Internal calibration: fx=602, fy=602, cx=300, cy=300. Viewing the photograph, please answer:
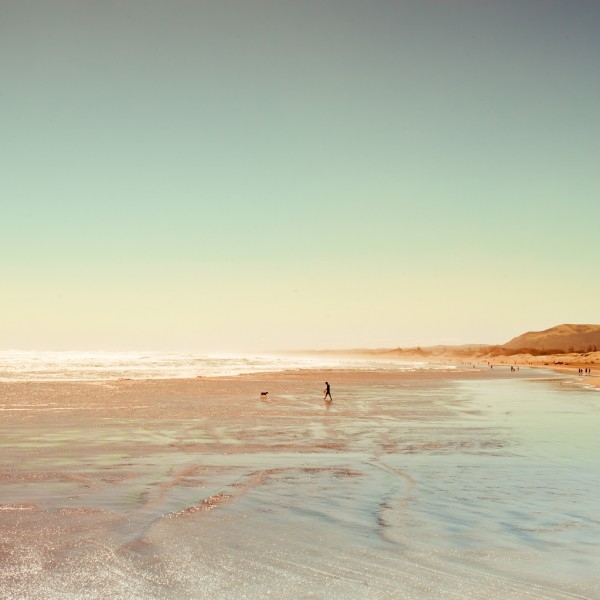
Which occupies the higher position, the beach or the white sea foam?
the white sea foam

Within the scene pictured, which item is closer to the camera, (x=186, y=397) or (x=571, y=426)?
(x=571, y=426)

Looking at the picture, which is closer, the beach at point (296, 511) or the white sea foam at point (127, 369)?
the beach at point (296, 511)

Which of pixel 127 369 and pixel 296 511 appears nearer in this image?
pixel 296 511

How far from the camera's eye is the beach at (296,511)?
781 cm

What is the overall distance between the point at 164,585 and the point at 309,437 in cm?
1497

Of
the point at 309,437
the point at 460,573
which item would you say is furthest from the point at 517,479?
the point at 309,437

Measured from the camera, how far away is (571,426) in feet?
85.6

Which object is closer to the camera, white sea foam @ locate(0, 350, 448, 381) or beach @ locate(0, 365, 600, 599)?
beach @ locate(0, 365, 600, 599)

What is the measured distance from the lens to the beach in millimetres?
7809

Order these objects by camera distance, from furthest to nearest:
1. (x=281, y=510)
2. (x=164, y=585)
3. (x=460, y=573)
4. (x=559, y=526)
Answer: (x=281, y=510)
(x=559, y=526)
(x=460, y=573)
(x=164, y=585)

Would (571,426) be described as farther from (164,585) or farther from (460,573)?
(164,585)

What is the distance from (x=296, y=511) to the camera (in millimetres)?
11469

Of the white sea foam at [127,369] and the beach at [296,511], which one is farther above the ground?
the white sea foam at [127,369]

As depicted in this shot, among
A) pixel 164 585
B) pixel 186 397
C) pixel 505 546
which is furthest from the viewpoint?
pixel 186 397
